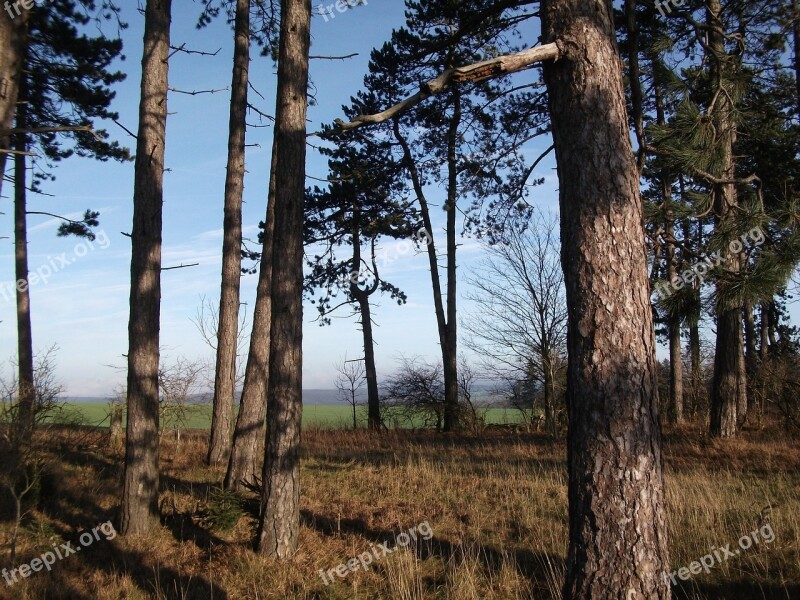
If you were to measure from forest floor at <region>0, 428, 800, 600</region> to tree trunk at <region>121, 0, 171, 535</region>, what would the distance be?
491 millimetres

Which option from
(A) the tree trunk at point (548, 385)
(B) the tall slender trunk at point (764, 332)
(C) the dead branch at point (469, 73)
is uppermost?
(C) the dead branch at point (469, 73)

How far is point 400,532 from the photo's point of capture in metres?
6.41

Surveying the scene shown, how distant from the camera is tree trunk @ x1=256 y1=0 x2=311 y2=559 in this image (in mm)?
5680

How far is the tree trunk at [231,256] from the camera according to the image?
10.2 meters

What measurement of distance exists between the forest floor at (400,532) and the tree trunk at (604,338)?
1.42m

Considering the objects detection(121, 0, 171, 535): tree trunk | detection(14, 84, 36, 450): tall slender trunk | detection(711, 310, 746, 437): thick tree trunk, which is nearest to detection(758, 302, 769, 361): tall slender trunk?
detection(711, 310, 746, 437): thick tree trunk

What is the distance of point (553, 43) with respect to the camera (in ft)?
12.4

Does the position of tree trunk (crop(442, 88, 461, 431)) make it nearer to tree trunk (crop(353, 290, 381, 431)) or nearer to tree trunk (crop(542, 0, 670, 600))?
tree trunk (crop(353, 290, 381, 431))

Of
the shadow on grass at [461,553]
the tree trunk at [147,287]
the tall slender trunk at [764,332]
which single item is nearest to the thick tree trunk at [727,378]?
the shadow on grass at [461,553]

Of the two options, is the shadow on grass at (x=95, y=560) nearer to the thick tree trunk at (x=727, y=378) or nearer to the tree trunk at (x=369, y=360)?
the thick tree trunk at (x=727, y=378)

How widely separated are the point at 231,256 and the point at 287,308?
15.4 feet

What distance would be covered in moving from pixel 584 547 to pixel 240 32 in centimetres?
1007

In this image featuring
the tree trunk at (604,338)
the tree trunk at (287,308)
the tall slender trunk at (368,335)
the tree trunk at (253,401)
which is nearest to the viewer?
the tree trunk at (604,338)

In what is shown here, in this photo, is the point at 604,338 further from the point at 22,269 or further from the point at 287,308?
the point at 22,269
